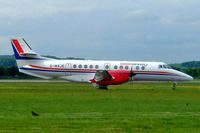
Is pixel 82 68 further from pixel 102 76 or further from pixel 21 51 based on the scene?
pixel 21 51

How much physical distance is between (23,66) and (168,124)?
33.3 m

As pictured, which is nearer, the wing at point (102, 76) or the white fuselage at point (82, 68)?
the wing at point (102, 76)

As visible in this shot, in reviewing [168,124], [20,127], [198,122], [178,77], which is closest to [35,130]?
[20,127]

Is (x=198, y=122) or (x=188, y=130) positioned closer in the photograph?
(x=188, y=130)

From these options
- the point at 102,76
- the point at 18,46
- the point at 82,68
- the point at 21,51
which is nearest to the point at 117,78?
the point at 102,76

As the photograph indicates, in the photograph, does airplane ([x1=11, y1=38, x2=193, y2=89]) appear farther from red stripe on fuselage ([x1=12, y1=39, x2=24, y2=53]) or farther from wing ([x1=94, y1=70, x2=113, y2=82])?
wing ([x1=94, y1=70, x2=113, y2=82])

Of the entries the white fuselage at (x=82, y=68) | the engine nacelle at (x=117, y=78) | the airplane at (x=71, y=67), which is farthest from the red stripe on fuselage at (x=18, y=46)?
the engine nacelle at (x=117, y=78)

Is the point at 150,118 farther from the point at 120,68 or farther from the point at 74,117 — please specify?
the point at 120,68

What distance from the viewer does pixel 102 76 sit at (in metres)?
43.0

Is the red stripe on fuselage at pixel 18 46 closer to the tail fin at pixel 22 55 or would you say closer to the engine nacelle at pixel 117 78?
the tail fin at pixel 22 55

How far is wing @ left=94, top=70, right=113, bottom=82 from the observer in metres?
42.4

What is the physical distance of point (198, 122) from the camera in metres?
15.7

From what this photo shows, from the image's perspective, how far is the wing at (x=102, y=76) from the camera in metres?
42.4

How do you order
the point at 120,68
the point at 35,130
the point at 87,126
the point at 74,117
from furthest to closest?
the point at 120,68
the point at 74,117
the point at 87,126
the point at 35,130
